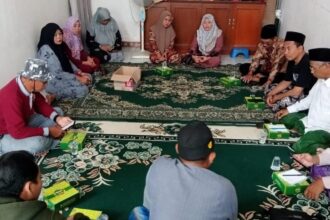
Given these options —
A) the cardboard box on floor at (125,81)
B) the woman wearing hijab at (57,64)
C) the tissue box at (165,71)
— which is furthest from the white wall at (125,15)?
the woman wearing hijab at (57,64)

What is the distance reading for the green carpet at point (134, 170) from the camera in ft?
7.27

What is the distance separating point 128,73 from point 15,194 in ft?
10.1

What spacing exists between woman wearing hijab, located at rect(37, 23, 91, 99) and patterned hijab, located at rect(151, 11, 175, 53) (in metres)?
1.76

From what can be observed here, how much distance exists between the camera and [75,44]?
14.1ft

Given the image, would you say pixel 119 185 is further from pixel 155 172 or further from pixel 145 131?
pixel 155 172

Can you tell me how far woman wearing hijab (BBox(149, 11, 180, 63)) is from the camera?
5035 millimetres

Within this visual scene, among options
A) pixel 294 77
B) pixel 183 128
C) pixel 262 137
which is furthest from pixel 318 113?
pixel 183 128

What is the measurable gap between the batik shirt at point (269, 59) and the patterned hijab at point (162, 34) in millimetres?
1479

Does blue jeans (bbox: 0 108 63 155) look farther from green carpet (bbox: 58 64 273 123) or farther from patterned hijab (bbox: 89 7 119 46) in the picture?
patterned hijab (bbox: 89 7 119 46)

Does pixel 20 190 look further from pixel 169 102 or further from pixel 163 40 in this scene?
pixel 163 40

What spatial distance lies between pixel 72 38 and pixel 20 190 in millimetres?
3303

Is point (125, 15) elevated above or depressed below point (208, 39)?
above

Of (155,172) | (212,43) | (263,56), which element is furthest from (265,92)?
(155,172)

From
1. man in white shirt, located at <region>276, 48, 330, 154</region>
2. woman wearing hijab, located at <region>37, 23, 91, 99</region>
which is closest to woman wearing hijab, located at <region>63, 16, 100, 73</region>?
woman wearing hijab, located at <region>37, 23, 91, 99</region>
